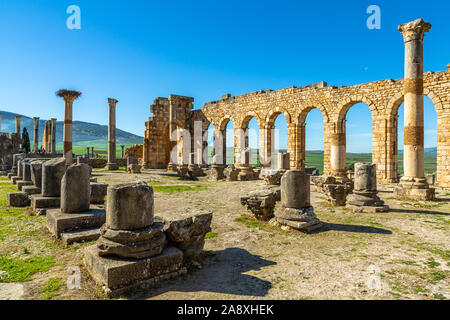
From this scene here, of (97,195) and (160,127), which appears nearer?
(97,195)

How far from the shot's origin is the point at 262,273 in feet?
13.6

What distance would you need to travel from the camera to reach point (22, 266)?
4.19 m

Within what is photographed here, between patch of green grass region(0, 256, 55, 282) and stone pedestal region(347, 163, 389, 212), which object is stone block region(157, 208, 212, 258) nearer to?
patch of green grass region(0, 256, 55, 282)

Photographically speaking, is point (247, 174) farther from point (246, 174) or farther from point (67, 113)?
point (67, 113)

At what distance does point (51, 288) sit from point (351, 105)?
57.9 ft

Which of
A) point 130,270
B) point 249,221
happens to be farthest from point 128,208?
point 249,221

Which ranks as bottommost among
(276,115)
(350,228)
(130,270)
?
(350,228)

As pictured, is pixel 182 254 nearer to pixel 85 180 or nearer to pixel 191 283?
pixel 191 283

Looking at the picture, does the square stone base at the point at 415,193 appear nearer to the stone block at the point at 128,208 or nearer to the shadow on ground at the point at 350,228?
the shadow on ground at the point at 350,228

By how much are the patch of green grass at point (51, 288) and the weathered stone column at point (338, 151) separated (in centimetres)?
1321

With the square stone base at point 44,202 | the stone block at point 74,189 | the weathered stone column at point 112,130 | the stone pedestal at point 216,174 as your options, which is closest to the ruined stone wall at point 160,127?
the weathered stone column at point 112,130

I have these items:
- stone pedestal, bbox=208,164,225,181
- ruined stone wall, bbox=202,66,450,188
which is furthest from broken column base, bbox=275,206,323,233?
stone pedestal, bbox=208,164,225,181
